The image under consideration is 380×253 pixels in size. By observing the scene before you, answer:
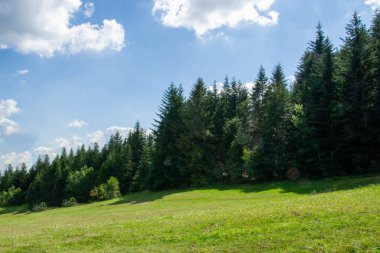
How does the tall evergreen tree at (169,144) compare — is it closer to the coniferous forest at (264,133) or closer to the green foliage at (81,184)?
the coniferous forest at (264,133)

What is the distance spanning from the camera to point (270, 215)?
1559cm

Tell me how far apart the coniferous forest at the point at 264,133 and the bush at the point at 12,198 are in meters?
14.1

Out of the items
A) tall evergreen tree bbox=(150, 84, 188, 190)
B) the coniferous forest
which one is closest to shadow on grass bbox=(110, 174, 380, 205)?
the coniferous forest

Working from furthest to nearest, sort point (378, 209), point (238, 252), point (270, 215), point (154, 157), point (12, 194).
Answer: point (12, 194), point (154, 157), point (270, 215), point (378, 209), point (238, 252)

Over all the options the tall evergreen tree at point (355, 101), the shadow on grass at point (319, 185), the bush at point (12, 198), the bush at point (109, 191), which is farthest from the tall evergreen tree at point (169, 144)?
the bush at point (12, 198)

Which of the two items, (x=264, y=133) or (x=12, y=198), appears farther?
(x=12, y=198)

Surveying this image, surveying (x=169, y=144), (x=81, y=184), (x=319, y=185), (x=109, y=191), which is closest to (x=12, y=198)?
(x=81, y=184)

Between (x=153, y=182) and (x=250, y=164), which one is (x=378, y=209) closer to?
(x=250, y=164)

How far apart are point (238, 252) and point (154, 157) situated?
5435cm

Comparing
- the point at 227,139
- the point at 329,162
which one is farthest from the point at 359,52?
the point at 227,139

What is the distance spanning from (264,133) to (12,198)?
99135mm

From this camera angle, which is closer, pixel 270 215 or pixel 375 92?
pixel 270 215

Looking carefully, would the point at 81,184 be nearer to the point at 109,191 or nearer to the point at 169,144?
the point at 109,191

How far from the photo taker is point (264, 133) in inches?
2023
